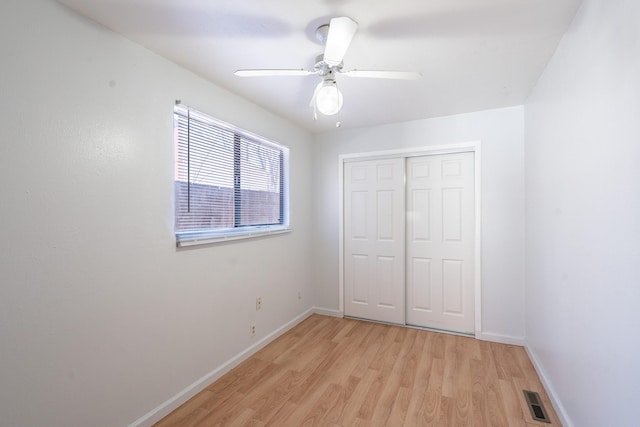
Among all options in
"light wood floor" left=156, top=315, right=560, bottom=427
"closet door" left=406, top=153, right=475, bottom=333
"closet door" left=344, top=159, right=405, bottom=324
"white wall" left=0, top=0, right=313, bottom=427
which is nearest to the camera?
"white wall" left=0, top=0, right=313, bottom=427

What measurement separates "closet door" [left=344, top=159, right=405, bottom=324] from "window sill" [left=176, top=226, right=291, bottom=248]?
103cm

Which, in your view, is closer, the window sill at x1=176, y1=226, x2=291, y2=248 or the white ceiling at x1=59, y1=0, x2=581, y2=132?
the white ceiling at x1=59, y1=0, x2=581, y2=132

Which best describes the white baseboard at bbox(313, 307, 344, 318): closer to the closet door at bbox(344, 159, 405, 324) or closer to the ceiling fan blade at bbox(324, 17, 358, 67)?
the closet door at bbox(344, 159, 405, 324)

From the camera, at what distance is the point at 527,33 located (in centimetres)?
163

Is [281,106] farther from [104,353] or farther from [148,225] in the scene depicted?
[104,353]

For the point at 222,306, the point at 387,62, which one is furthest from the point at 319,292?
the point at 387,62

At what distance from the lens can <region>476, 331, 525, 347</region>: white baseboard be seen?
273 cm

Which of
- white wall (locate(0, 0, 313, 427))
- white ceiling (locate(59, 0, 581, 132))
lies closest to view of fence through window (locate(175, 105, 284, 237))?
white wall (locate(0, 0, 313, 427))

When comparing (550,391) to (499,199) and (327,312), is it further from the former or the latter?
(327,312)

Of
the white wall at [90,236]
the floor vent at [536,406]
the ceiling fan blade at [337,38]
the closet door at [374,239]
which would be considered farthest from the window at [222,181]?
the floor vent at [536,406]

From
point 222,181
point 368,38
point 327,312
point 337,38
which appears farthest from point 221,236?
point 327,312

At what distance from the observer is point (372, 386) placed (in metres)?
2.14

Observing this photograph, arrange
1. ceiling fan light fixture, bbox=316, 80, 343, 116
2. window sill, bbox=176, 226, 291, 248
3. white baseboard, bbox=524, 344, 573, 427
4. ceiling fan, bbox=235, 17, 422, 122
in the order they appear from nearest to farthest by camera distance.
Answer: ceiling fan, bbox=235, 17, 422, 122 → ceiling fan light fixture, bbox=316, 80, 343, 116 → white baseboard, bbox=524, 344, 573, 427 → window sill, bbox=176, 226, 291, 248

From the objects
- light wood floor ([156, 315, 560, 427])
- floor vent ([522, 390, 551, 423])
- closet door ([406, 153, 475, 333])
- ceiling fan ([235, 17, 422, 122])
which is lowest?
light wood floor ([156, 315, 560, 427])
